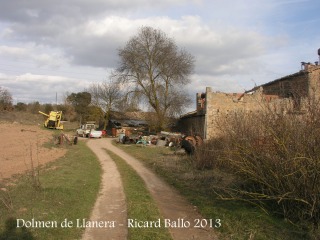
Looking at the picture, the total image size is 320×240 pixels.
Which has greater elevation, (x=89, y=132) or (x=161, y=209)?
(x=89, y=132)

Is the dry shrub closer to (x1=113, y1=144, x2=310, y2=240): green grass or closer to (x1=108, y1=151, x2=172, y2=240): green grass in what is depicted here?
(x1=113, y1=144, x2=310, y2=240): green grass

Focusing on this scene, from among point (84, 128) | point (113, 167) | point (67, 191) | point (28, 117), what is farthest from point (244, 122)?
point (28, 117)

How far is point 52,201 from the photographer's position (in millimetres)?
9242

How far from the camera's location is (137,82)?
48.3 metres

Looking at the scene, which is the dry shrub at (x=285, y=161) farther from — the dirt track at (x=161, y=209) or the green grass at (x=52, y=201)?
the green grass at (x=52, y=201)

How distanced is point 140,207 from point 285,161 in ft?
12.4

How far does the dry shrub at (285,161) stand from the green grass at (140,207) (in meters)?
2.30

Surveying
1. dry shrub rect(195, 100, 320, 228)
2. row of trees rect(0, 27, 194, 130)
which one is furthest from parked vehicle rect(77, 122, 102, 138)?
dry shrub rect(195, 100, 320, 228)

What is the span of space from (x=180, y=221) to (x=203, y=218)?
605mm

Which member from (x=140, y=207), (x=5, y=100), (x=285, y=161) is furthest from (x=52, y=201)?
(x=5, y=100)

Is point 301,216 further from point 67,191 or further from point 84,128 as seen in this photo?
point 84,128

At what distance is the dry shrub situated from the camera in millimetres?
7203

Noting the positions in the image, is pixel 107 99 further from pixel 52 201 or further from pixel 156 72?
pixel 52 201

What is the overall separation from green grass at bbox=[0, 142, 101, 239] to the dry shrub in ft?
13.4
